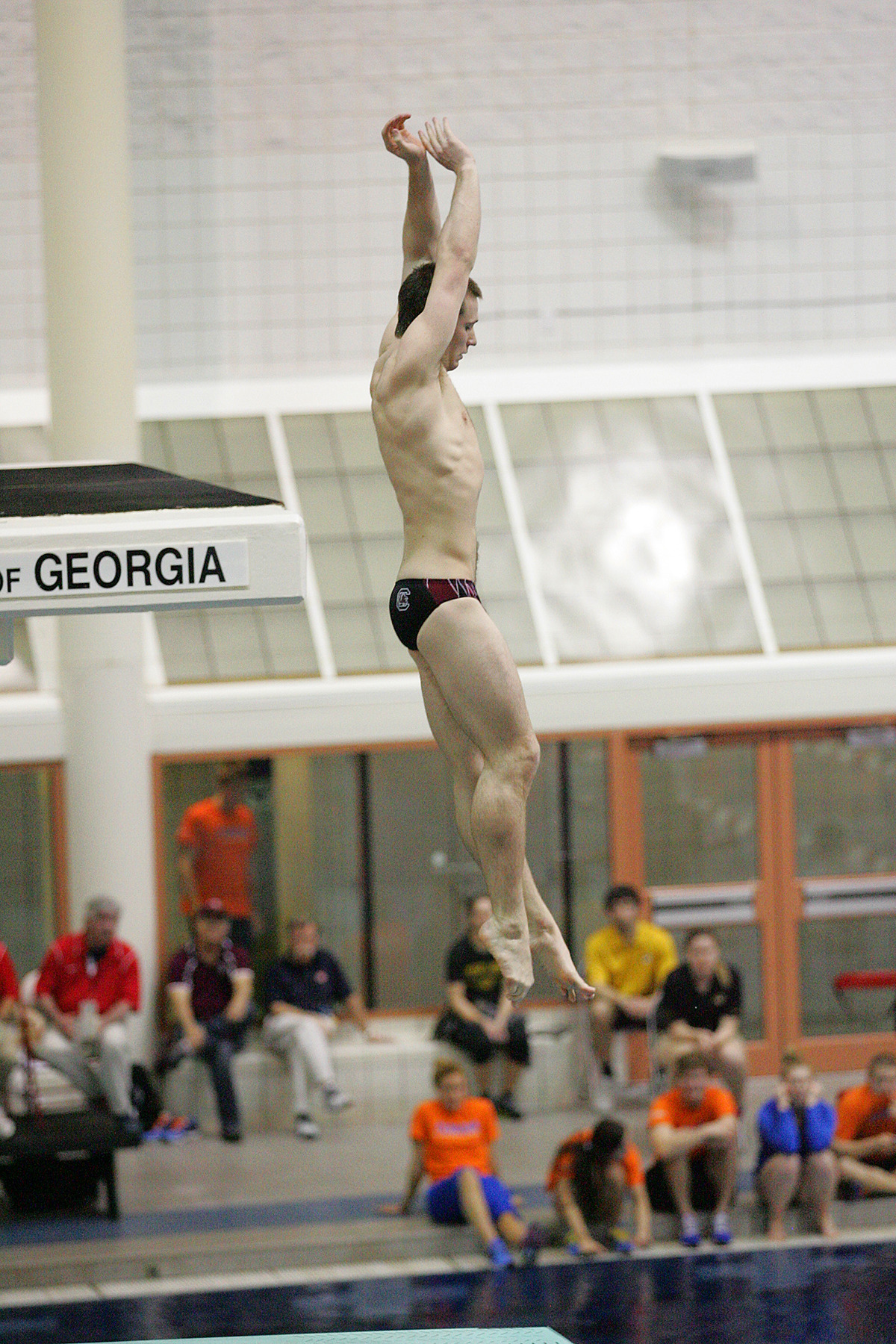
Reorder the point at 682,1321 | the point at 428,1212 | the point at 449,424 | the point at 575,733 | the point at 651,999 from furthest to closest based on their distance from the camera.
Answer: the point at 575,733
the point at 651,999
the point at 428,1212
the point at 682,1321
the point at 449,424

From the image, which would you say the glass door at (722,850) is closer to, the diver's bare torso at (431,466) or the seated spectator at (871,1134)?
the seated spectator at (871,1134)

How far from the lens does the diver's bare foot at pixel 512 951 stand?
396 centimetres

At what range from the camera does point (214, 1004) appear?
1018 cm

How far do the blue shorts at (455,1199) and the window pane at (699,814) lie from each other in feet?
9.00

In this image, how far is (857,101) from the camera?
11.6 m

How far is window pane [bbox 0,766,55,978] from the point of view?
10461 mm

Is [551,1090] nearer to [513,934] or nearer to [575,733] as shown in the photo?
[575,733]

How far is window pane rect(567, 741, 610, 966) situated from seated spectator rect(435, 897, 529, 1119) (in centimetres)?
78

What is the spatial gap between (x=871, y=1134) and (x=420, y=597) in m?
6.03


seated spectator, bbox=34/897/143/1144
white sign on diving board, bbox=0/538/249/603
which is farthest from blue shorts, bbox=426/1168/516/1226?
white sign on diving board, bbox=0/538/249/603

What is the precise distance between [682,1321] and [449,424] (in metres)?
4.93

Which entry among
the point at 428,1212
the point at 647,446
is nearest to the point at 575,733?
the point at 647,446

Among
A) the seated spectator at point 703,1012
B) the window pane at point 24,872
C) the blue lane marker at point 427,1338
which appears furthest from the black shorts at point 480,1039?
the blue lane marker at point 427,1338

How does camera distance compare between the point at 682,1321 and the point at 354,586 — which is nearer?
the point at 682,1321
